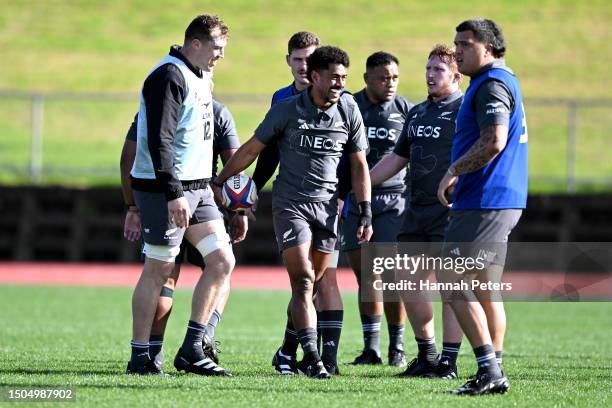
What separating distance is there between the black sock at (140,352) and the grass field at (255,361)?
6.0 inches

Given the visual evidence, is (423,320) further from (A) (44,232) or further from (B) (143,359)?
(A) (44,232)

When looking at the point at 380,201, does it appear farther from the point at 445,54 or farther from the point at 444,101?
the point at 445,54

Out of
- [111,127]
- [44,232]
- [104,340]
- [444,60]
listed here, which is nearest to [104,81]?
[111,127]

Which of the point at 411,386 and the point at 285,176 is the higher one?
the point at 285,176

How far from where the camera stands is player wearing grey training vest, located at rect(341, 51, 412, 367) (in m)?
9.33

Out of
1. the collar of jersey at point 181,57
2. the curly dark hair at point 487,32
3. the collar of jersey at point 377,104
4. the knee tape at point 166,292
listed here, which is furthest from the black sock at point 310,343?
the collar of jersey at point 377,104

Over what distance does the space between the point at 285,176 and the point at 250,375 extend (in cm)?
145

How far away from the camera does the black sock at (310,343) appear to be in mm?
7668

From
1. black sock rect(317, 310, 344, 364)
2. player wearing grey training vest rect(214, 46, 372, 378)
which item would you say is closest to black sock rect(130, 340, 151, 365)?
player wearing grey training vest rect(214, 46, 372, 378)

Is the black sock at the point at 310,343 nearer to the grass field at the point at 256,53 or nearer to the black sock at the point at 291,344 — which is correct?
the black sock at the point at 291,344

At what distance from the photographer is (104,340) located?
10.8 meters

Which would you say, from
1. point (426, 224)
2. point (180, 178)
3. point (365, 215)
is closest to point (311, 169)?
point (365, 215)

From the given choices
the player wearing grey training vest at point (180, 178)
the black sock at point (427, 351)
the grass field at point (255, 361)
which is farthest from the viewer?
the black sock at point (427, 351)

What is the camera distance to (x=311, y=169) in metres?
7.89
